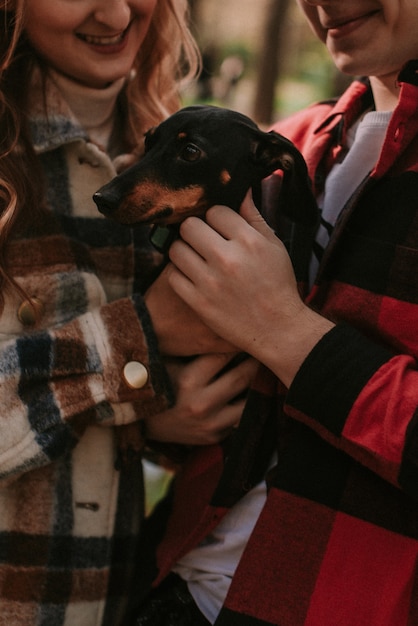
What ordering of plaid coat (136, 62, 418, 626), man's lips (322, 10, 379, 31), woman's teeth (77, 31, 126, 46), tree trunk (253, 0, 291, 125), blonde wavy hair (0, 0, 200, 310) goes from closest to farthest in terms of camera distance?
plaid coat (136, 62, 418, 626) → man's lips (322, 10, 379, 31) → blonde wavy hair (0, 0, 200, 310) → woman's teeth (77, 31, 126, 46) → tree trunk (253, 0, 291, 125)

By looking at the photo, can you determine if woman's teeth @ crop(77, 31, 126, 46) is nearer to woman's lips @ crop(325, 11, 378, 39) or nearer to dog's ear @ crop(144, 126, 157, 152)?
dog's ear @ crop(144, 126, 157, 152)

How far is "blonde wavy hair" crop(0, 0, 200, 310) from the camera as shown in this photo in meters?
1.80

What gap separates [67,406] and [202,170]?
66cm

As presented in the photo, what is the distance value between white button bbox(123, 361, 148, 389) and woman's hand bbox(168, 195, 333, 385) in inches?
7.7

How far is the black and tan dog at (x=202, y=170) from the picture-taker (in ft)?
5.74

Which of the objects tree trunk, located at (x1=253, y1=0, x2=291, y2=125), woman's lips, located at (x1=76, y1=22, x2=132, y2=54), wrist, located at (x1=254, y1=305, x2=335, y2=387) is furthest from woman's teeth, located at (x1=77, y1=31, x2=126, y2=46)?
tree trunk, located at (x1=253, y1=0, x2=291, y2=125)

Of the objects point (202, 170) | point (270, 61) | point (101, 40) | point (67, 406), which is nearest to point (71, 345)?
point (67, 406)

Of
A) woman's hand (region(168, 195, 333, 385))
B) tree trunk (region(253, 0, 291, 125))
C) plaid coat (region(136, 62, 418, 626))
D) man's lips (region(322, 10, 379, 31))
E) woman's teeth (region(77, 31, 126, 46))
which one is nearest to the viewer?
plaid coat (region(136, 62, 418, 626))

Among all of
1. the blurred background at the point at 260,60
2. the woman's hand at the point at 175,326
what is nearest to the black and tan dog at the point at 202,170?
the woman's hand at the point at 175,326

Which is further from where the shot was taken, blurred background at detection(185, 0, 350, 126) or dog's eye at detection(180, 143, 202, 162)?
blurred background at detection(185, 0, 350, 126)

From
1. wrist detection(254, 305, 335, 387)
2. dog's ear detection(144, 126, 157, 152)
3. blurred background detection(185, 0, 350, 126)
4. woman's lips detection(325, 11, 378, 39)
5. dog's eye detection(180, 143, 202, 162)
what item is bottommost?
blurred background detection(185, 0, 350, 126)

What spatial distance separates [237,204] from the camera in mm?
1867

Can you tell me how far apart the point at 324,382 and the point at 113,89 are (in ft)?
3.73

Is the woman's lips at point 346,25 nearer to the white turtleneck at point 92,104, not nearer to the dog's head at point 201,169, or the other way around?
the dog's head at point 201,169
